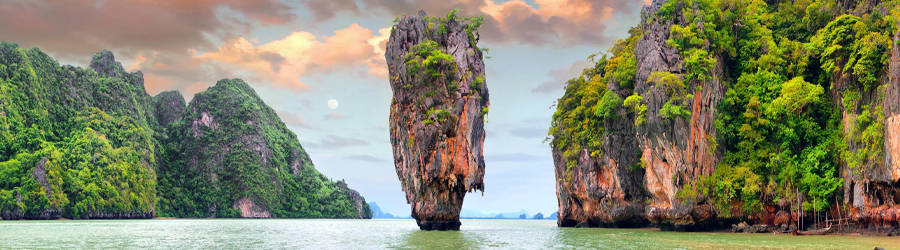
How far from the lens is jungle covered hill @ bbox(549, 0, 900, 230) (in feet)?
84.3

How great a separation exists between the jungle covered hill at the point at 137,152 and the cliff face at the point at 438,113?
58.0m

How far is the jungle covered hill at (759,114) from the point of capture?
2569 cm

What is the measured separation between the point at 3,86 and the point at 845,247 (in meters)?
102

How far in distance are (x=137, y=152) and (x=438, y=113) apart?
84300mm

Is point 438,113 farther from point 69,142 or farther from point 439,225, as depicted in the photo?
point 69,142

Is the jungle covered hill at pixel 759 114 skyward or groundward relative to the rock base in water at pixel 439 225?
skyward

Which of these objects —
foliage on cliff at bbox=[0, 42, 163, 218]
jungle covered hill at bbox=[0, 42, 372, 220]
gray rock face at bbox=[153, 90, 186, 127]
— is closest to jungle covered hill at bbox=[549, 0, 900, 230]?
foliage on cliff at bbox=[0, 42, 163, 218]

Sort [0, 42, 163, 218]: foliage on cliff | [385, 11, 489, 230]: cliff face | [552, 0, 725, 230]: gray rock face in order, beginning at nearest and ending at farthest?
[552, 0, 725, 230]: gray rock face, [385, 11, 489, 230]: cliff face, [0, 42, 163, 218]: foliage on cliff

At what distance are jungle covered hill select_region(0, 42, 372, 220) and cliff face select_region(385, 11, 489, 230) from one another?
190 ft

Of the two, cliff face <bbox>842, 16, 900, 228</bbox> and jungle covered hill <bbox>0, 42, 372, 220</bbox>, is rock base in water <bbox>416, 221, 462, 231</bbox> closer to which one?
cliff face <bbox>842, 16, 900, 228</bbox>

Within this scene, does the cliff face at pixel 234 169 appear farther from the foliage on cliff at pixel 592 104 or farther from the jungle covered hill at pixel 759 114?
the jungle covered hill at pixel 759 114

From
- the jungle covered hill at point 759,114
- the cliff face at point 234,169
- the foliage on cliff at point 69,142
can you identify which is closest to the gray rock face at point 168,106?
the cliff face at point 234,169

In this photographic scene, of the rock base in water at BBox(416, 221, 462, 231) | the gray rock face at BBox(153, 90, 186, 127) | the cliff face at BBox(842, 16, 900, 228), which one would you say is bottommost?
the rock base in water at BBox(416, 221, 462, 231)

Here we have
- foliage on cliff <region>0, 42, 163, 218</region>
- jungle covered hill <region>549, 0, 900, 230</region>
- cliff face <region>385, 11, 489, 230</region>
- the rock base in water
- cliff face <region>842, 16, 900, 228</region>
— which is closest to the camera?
cliff face <region>842, 16, 900, 228</region>
